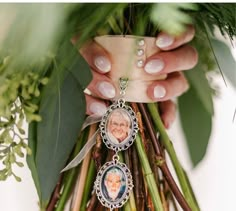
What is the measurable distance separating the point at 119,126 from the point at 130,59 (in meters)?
0.07

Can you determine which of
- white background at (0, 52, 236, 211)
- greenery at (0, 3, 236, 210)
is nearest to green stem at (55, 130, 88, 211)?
greenery at (0, 3, 236, 210)

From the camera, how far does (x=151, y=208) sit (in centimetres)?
62

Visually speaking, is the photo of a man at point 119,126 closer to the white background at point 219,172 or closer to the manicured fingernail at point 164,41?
the manicured fingernail at point 164,41

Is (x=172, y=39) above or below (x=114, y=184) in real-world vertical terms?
→ above

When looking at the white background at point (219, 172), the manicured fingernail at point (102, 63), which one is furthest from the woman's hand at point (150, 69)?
the white background at point (219, 172)

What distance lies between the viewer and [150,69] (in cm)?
61

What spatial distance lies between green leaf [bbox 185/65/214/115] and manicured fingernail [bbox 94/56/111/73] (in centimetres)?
11

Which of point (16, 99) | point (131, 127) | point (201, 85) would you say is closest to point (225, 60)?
point (201, 85)

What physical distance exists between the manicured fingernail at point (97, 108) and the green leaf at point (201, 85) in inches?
4.3

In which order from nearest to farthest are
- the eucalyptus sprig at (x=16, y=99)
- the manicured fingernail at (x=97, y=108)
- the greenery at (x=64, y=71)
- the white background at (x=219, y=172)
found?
the greenery at (x=64, y=71) < the eucalyptus sprig at (x=16, y=99) < the manicured fingernail at (x=97, y=108) < the white background at (x=219, y=172)

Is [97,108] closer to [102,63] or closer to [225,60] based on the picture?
[102,63]

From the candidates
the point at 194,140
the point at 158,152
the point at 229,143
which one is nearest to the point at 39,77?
the point at 158,152

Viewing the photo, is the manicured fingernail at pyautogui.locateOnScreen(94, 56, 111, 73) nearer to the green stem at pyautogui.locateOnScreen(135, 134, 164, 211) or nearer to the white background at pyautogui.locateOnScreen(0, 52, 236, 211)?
the green stem at pyautogui.locateOnScreen(135, 134, 164, 211)

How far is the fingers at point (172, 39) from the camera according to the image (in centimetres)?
60
